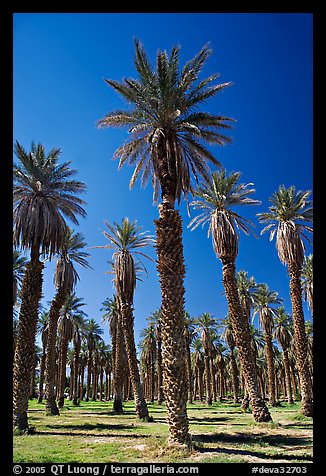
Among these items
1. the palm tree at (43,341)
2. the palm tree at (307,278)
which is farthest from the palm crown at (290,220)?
the palm tree at (43,341)

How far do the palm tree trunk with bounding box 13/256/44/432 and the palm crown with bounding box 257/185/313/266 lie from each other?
1793cm

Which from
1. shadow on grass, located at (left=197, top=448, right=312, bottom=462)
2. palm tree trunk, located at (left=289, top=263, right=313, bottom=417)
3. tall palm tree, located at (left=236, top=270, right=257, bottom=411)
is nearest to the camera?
shadow on grass, located at (left=197, top=448, right=312, bottom=462)

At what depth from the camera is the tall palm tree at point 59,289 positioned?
101 feet

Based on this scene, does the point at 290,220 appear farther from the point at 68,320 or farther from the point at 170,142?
the point at 68,320

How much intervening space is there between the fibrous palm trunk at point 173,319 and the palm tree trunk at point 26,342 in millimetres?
8433

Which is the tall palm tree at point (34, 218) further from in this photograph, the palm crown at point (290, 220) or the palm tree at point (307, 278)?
the palm tree at point (307, 278)

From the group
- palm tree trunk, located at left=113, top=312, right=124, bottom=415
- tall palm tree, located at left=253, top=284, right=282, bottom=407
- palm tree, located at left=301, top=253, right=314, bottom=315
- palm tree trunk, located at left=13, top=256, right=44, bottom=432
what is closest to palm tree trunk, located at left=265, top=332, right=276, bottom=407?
tall palm tree, located at left=253, top=284, right=282, bottom=407

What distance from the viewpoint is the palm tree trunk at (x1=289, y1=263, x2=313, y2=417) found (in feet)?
96.1

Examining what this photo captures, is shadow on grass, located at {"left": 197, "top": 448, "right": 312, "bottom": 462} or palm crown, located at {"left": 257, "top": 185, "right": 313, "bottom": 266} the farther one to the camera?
palm crown, located at {"left": 257, "top": 185, "right": 313, "bottom": 266}

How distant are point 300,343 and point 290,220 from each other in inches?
362

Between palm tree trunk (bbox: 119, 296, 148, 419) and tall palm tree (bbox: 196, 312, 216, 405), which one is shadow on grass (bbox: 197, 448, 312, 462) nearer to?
palm tree trunk (bbox: 119, 296, 148, 419)

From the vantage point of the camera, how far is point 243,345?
86.3 ft
